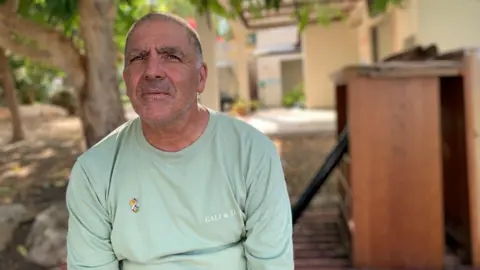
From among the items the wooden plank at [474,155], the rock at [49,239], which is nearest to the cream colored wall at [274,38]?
the rock at [49,239]

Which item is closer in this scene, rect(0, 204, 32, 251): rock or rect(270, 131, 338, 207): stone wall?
rect(0, 204, 32, 251): rock

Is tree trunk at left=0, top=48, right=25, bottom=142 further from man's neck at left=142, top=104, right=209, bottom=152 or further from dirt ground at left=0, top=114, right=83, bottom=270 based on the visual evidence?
man's neck at left=142, top=104, right=209, bottom=152

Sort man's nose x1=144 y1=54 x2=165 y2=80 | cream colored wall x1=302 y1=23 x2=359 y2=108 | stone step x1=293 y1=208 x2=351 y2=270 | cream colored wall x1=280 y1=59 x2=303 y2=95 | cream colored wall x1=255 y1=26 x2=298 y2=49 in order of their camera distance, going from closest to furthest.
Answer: man's nose x1=144 y1=54 x2=165 y2=80
stone step x1=293 y1=208 x2=351 y2=270
cream colored wall x1=302 y1=23 x2=359 y2=108
cream colored wall x1=280 y1=59 x2=303 y2=95
cream colored wall x1=255 y1=26 x2=298 y2=49

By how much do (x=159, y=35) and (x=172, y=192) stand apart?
0.46m

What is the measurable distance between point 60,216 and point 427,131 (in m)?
2.90

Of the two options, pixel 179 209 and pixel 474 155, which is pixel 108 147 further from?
pixel 474 155

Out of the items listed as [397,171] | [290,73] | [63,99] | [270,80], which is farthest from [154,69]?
[290,73]

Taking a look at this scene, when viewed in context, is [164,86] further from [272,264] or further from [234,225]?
[272,264]

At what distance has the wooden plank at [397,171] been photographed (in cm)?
303

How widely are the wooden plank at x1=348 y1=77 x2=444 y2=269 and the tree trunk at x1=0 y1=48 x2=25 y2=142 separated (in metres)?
6.80

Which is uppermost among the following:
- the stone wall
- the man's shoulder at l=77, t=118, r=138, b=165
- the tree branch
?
the tree branch

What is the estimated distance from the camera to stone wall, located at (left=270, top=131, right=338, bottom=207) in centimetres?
563

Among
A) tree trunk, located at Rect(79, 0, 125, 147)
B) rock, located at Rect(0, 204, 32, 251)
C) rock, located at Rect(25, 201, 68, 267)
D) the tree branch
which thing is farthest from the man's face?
rock, located at Rect(0, 204, 32, 251)

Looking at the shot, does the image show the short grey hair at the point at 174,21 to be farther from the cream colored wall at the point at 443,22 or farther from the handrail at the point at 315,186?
the cream colored wall at the point at 443,22
